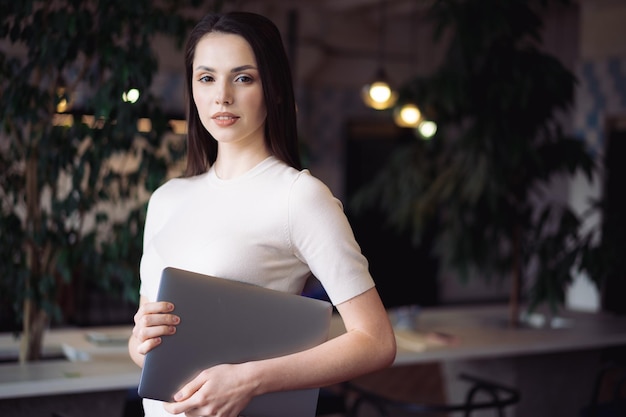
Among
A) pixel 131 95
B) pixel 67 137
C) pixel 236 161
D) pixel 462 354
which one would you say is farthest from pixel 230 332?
pixel 462 354

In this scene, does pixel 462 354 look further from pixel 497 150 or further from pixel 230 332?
pixel 230 332

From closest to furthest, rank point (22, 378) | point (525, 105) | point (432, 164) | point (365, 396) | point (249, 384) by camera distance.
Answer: point (249, 384) → point (22, 378) → point (365, 396) → point (525, 105) → point (432, 164)

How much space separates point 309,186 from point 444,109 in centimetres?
253

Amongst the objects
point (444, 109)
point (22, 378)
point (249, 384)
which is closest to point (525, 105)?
point (444, 109)

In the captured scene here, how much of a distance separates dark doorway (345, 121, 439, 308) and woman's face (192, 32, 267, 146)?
7.98 meters

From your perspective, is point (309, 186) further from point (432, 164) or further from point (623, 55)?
point (623, 55)

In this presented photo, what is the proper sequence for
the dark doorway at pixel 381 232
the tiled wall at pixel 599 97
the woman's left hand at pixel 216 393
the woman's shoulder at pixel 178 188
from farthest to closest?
the dark doorway at pixel 381 232, the tiled wall at pixel 599 97, the woman's shoulder at pixel 178 188, the woman's left hand at pixel 216 393

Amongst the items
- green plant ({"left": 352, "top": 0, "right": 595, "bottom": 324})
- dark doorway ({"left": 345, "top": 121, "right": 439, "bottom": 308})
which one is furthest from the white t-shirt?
dark doorway ({"left": 345, "top": 121, "right": 439, "bottom": 308})

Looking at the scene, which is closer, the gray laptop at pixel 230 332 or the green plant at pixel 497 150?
the gray laptop at pixel 230 332

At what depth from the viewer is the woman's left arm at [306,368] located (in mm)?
1140

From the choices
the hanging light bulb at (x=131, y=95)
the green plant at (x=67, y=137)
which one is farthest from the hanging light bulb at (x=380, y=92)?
the hanging light bulb at (x=131, y=95)

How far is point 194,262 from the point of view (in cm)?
129

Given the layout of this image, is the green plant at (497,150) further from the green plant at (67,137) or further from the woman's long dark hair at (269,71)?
the woman's long dark hair at (269,71)

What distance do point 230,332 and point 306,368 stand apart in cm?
13
